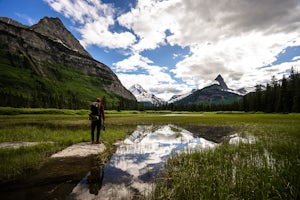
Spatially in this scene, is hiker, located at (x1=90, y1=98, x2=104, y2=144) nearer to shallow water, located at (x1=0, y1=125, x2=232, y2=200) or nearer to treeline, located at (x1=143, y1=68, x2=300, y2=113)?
shallow water, located at (x1=0, y1=125, x2=232, y2=200)

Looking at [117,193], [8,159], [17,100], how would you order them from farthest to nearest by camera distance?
[17,100] < [8,159] < [117,193]

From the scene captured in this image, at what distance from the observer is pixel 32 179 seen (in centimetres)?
719

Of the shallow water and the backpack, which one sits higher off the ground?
the backpack

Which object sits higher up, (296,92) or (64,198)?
(296,92)

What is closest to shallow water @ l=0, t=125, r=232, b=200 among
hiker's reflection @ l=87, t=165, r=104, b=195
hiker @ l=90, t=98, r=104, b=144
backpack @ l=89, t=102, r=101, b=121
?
hiker's reflection @ l=87, t=165, r=104, b=195

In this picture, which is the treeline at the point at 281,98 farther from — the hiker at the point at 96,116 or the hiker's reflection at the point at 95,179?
the hiker's reflection at the point at 95,179

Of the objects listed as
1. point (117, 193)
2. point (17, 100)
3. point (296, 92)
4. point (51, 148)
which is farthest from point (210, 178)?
point (17, 100)

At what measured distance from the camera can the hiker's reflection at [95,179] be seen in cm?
631

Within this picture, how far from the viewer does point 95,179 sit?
730cm

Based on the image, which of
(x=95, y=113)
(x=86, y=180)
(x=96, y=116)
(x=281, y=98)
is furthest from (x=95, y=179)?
(x=281, y=98)

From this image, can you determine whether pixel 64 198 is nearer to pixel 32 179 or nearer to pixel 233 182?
pixel 32 179

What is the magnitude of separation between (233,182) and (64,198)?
5904mm

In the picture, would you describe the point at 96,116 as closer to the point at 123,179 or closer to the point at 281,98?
the point at 123,179

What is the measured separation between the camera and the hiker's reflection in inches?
248
